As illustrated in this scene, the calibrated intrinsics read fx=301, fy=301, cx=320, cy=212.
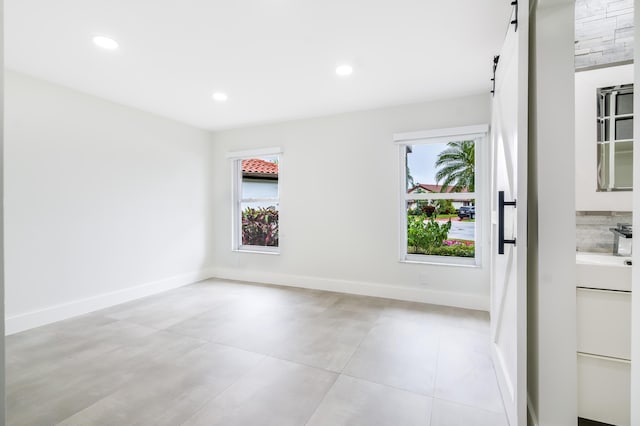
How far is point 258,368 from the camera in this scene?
7.48 feet

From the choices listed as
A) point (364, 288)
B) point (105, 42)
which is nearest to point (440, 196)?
point (364, 288)

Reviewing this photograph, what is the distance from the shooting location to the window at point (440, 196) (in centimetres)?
366

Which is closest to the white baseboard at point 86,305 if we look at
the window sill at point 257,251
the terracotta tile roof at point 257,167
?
the window sill at point 257,251

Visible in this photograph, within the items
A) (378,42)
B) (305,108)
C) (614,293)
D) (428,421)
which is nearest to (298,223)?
(305,108)

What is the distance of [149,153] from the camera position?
4.21 metres

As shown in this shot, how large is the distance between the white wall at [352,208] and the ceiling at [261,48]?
33 centimetres

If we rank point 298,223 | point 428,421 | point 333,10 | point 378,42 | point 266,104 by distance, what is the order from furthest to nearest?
1. point 298,223
2. point 266,104
3. point 378,42
4. point 333,10
5. point 428,421

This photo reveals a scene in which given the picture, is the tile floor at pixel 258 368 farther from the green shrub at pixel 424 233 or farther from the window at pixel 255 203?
the window at pixel 255 203

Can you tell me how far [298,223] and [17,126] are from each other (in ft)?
10.7

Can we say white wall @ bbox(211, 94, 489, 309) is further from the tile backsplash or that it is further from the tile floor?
the tile backsplash

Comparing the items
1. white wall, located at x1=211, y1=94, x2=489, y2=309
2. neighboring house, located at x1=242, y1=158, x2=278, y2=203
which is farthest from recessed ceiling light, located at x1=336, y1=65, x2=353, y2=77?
neighboring house, located at x1=242, y1=158, x2=278, y2=203

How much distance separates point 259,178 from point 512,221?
4121 mm

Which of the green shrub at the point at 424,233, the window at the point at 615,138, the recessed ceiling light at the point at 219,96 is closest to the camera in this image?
the window at the point at 615,138

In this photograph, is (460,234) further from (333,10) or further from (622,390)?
Result: (333,10)
